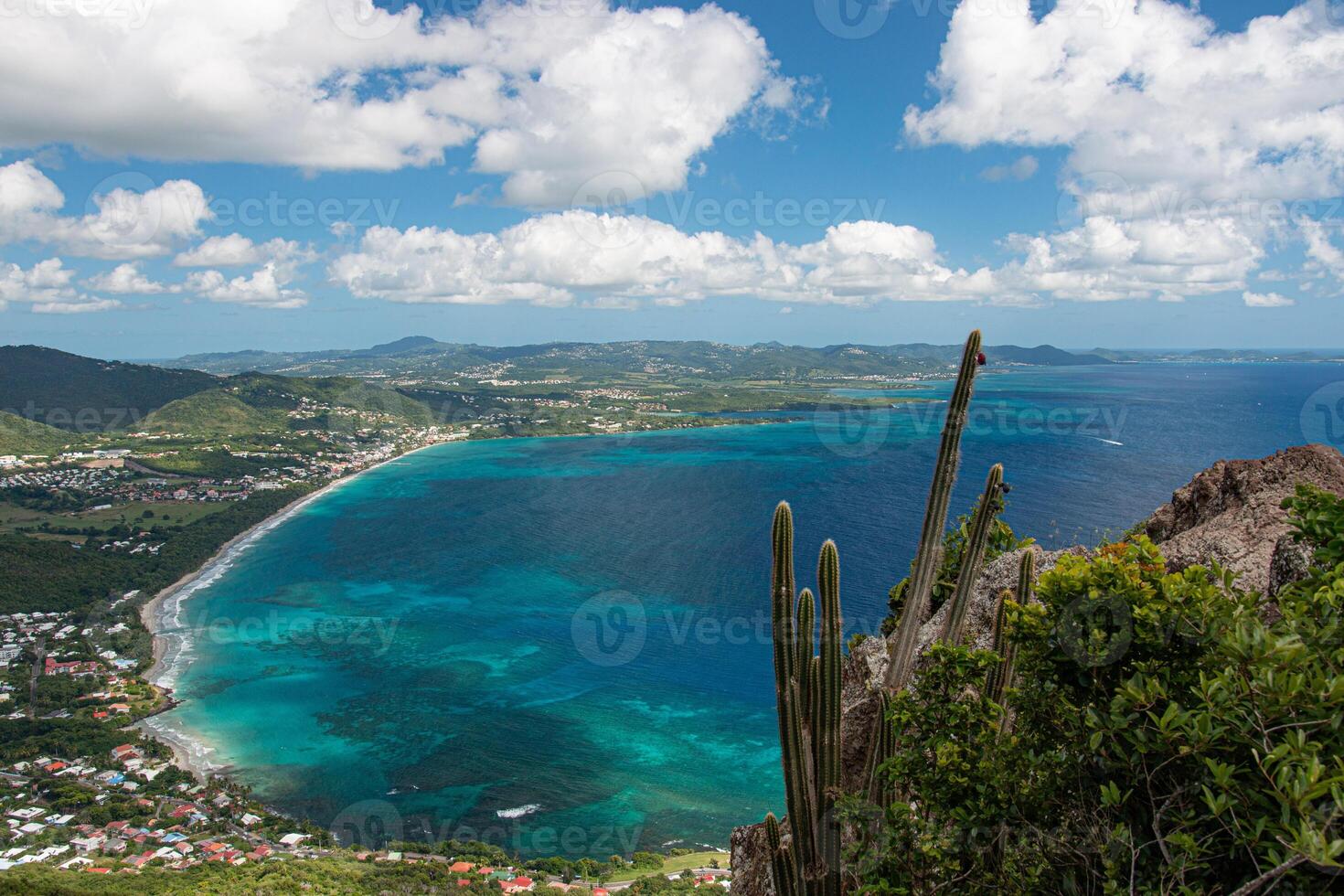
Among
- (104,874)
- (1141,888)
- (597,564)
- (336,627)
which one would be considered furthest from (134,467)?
(1141,888)

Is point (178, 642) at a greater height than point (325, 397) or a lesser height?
lesser

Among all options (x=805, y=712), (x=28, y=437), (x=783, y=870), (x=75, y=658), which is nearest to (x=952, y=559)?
(x=805, y=712)

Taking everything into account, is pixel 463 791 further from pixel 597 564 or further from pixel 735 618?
pixel 597 564

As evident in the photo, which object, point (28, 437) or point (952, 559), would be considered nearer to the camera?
point (952, 559)

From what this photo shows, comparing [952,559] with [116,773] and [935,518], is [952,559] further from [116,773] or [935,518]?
[116,773]

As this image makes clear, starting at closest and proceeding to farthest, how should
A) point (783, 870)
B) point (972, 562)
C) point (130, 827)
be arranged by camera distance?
point (783, 870)
point (972, 562)
point (130, 827)

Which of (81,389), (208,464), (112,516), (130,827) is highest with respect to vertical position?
(81,389)
